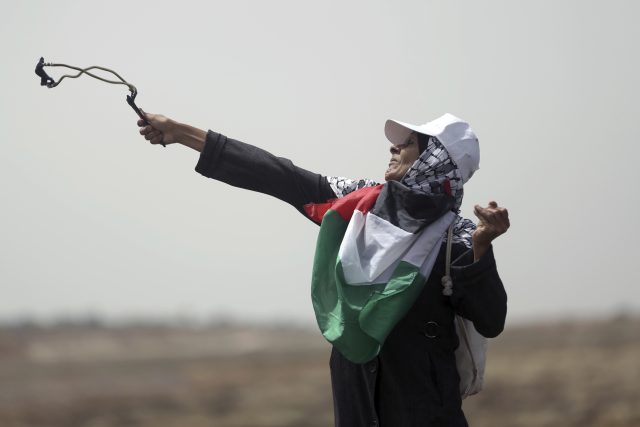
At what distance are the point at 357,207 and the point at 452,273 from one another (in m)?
0.39

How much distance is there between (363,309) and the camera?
12.8 feet

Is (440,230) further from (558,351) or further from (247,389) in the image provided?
(558,351)

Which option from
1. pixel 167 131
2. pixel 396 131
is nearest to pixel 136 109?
pixel 167 131

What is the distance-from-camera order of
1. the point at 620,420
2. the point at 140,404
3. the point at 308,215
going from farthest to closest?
the point at 140,404
the point at 620,420
the point at 308,215

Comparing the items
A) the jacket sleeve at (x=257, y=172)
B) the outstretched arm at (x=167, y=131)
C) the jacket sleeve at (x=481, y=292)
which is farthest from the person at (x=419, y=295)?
the outstretched arm at (x=167, y=131)

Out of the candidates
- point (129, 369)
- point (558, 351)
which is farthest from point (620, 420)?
point (129, 369)

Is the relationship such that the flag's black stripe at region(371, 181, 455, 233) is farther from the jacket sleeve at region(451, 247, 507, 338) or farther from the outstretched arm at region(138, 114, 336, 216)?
the outstretched arm at region(138, 114, 336, 216)

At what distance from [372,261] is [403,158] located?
1.34 ft

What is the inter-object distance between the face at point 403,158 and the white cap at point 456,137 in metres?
0.05

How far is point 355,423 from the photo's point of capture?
4.04 metres

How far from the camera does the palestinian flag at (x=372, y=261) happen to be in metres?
3.89

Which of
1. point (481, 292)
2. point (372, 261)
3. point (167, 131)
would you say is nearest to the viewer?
point (481, 292)

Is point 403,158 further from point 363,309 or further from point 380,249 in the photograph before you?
point 363,309

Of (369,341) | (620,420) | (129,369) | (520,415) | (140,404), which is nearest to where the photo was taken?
(369,341)
